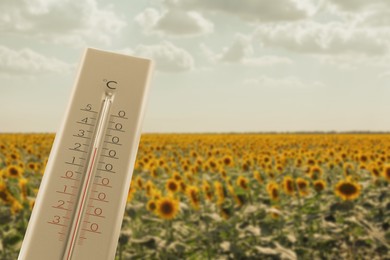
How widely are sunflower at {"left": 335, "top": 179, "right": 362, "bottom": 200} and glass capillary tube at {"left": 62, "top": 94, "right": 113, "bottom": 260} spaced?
3.27 m

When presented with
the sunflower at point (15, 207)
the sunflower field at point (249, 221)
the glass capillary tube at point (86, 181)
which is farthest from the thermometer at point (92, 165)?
the sunflower at point (15, 207)

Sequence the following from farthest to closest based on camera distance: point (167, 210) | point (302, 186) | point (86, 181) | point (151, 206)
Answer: point (302, 186) < point (151, 206) < point (167, 210) < point (86, 181)

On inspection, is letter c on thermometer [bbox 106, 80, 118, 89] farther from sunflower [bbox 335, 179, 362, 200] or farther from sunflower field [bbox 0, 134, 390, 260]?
sunflower [bbox 335, 179, 362, 200]

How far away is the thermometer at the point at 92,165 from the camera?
1176mm

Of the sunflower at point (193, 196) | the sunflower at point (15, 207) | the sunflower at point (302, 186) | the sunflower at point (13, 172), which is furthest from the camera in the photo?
the sunflower at point (13, 172)

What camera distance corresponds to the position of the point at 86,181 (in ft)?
3.98

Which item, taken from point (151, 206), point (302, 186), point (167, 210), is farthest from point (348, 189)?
point (151, 206)

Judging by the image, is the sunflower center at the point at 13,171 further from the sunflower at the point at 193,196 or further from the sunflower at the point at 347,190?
the sunflower at the point at 347,190

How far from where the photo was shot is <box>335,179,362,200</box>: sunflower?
13.8 feet

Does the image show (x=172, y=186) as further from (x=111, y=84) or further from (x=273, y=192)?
(x=111, y=84)

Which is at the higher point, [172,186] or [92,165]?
[92,165]

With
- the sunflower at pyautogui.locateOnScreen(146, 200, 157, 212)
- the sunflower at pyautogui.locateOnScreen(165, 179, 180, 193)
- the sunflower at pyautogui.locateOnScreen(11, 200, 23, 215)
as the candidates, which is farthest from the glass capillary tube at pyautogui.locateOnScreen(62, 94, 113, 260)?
the sunflower at pyautogui.locateOnScreen(165, 179, 180, 193)

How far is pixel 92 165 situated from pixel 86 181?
0.04 meters

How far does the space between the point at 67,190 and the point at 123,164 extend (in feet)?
0.45
